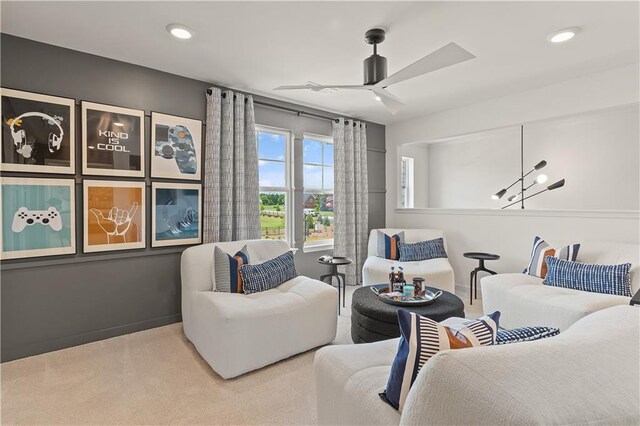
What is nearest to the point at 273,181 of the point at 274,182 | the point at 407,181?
the point at 274,182

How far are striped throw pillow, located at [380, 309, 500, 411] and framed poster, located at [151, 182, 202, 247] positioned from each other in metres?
2.81

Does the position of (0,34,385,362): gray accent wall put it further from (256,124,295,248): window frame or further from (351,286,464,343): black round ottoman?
(351,286,464,343): black round ottoman

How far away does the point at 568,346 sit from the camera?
87cm

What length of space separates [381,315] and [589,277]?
78.4 inches

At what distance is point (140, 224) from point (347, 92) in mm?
2683

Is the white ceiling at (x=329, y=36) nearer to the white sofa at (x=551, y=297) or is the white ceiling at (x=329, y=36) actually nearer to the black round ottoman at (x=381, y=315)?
the white sofa at (x=551, y=297)

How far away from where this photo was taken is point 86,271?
2967 millimetres

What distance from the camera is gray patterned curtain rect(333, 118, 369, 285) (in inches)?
191

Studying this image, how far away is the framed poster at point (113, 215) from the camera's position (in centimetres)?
295

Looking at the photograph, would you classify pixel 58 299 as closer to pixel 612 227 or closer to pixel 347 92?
pixel 347 92

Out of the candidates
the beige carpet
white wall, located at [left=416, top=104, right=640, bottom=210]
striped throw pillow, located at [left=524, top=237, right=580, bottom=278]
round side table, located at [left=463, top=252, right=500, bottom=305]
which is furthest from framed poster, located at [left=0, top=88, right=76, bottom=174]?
white wall, located at [left=416, top=104, right=640, bottom=210]

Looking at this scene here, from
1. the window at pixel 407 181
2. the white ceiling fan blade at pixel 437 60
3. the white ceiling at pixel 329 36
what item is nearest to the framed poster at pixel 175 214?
the white ceiling at pixel 329 36

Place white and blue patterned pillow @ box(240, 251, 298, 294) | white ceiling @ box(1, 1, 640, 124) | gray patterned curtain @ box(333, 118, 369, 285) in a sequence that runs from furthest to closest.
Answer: gray patterned curtain @ box(333, 118, 369, 285) < white and blue patterned pillow @ box(240, 251, 298, 294) < white ceiling @ box(1, 1, 640, 124)

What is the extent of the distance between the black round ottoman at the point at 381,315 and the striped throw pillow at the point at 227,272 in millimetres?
1044
